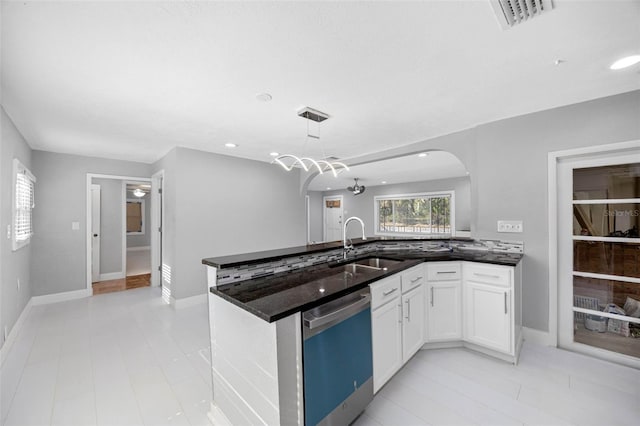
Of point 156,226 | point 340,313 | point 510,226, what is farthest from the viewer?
point 156,226

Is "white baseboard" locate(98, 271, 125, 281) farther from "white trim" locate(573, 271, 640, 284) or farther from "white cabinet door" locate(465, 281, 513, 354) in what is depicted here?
"white trim" locate(573, 271, 640, 284)

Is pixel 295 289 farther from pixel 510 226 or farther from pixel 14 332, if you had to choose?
pixel 14 332

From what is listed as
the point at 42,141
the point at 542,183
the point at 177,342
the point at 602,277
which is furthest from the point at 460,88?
the point at 42,141

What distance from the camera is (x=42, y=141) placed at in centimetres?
376

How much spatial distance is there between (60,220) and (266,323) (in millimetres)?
5129

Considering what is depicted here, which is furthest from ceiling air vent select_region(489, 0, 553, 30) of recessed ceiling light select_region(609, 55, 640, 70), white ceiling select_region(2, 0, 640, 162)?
recessed ceiling light select_region(609, 55, 640, 70)

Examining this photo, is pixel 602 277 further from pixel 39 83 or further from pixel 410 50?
pixel 39 83

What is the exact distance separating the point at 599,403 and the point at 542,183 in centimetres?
194

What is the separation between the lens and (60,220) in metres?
4.43

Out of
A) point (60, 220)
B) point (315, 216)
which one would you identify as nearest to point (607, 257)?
point (60, 220)

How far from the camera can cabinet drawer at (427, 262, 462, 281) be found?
8.77ft

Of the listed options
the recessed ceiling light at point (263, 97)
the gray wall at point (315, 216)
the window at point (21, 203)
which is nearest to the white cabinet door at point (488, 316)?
the recessed ceiling light at point (263, 97)

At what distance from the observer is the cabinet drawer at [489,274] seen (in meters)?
2.43

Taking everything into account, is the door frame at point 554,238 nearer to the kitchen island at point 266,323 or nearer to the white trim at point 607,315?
the white trim at point 607,315
